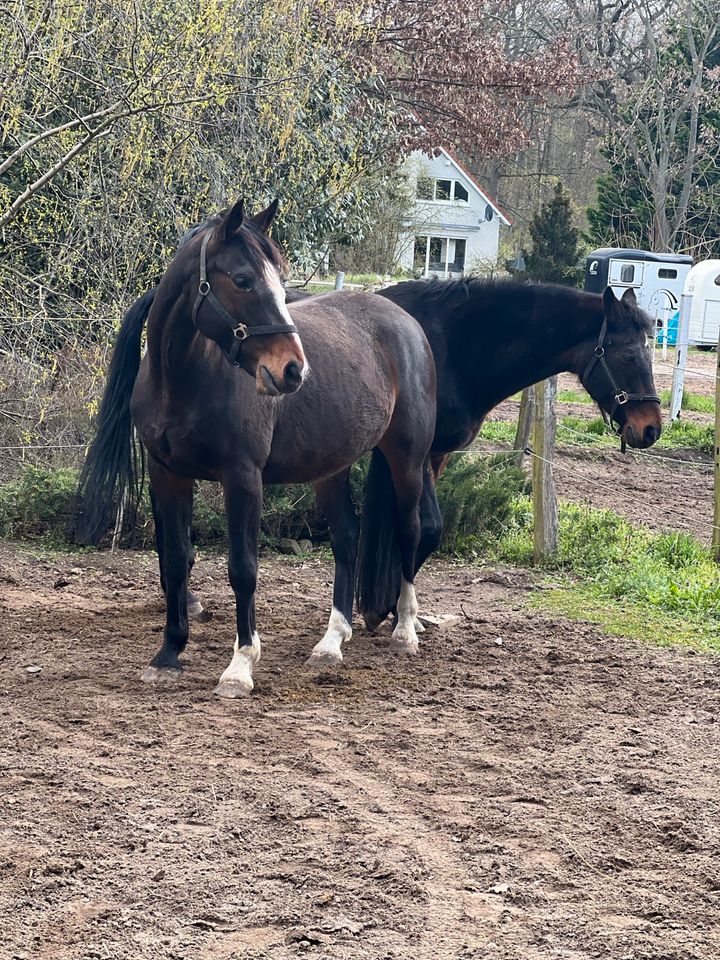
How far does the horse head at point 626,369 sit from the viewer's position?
21.0ft

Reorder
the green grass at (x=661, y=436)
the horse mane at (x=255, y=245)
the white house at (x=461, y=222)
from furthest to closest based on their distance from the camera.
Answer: the white house at (x=461, y=222)
the green grass at (x=661, y=436)
the horse mane at (x=255, y=245)

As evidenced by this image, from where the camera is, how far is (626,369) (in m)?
6.43

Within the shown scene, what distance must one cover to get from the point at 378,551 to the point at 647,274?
15092 mm

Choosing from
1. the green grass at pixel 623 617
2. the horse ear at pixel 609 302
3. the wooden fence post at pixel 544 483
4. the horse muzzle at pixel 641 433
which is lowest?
the green grass at pixel 623 617

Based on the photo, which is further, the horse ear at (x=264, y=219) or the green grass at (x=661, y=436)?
the green grass at (x=661, y=436)

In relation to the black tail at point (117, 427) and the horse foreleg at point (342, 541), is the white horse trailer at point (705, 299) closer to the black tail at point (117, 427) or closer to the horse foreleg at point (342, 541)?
the horse foreleg at point (342, 541)

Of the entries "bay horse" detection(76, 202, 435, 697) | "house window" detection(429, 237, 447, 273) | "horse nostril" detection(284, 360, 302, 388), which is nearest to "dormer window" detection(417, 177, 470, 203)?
"house window" detection(429, 237, 447, 273)

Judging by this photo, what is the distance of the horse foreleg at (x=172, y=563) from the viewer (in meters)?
5.14

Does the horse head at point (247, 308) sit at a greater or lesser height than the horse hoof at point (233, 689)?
greater

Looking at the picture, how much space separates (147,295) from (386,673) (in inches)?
90.2

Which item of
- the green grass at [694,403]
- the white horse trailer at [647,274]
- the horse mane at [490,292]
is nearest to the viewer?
the horse mane at [490,292]

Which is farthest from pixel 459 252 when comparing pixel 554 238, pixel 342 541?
pixel 342 541

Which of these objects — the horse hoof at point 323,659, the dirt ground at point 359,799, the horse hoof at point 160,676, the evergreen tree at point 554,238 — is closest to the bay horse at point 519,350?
the horse hoof at point 323,659

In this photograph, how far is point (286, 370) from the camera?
14.9ft
